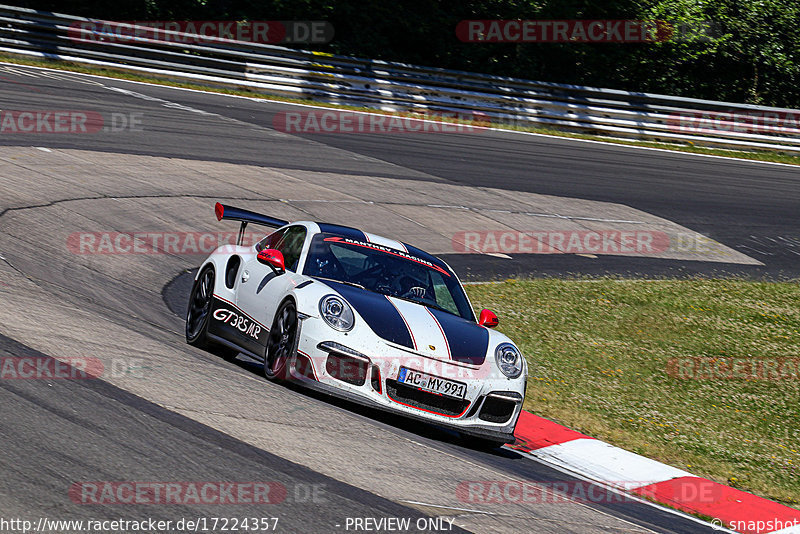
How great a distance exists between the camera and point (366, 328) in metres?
7.48

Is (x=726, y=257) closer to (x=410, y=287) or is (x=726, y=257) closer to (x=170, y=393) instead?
(x=410, y=287)

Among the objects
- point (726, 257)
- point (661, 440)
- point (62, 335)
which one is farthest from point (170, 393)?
point (726, 257)

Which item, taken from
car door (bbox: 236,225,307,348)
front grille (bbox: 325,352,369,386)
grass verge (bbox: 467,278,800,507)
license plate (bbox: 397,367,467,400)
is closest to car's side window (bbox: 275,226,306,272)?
car door (bbox: 236,225,307,348)

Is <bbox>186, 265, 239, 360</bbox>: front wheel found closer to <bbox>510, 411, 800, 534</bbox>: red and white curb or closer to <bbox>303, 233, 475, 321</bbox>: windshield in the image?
<bbox>303, 233, 475, 321</bbox>: windshield

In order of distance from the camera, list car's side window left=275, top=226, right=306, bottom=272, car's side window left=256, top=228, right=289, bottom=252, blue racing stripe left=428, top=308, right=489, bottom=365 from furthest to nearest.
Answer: car's side window left=256, top=228, right=289, bottom=252, car's side window left=275, top=226, right=306, bottom=272, blue racing stripe left=428, top=308, right=489, bottom=365

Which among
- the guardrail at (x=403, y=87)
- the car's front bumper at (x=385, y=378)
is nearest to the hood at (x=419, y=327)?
the car's front bumper at (x=385, y=378)

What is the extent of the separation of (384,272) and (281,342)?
1.20m

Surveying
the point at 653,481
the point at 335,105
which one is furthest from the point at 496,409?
the point at 335,105

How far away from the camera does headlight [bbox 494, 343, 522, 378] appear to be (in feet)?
25.5

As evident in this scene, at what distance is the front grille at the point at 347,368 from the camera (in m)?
7.32

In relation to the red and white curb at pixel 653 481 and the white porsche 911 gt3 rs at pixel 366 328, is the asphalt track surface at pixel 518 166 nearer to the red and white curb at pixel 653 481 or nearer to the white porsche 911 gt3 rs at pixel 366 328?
the white porsche 911 gt3 rs at pixel 366 328

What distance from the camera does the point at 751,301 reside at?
48.4ft

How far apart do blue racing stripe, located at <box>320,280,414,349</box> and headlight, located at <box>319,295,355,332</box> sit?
0.09 meters

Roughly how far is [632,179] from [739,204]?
2.38 metres
